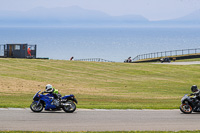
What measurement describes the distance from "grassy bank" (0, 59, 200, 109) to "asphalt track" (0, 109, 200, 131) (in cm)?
195

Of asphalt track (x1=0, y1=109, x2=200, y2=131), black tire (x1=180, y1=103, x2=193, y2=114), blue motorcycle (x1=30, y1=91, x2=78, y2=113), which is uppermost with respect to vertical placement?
blue motorcycle (x1=30, y1=91, x2=78, y2=113)

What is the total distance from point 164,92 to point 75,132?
18.1 meters

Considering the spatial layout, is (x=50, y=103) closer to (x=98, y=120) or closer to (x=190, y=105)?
(x=98, y=120)

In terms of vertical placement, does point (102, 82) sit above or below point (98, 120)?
above

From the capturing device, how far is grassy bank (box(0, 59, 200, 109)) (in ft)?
79.1

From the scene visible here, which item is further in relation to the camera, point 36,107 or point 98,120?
point 36,107

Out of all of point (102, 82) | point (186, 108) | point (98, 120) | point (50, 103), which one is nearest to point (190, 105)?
point (186, 108)

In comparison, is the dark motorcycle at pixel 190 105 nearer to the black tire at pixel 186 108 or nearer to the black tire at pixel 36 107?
the black tire at pixel 186 108

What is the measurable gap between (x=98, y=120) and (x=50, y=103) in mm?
2698

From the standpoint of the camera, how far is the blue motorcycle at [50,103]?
17.8 m

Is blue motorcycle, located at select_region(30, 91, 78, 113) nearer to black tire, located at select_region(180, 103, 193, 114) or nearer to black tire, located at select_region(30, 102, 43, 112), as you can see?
black tire, located at select_region(30, 102, 43, 112)

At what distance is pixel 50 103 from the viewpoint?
17875 mm

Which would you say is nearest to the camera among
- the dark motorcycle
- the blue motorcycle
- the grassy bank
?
the blue motorcycle

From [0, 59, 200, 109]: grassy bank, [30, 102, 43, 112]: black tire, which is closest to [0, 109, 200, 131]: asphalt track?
[30, 102, 43, 112]: black tire
